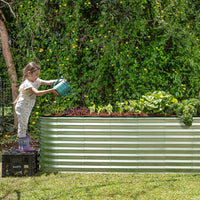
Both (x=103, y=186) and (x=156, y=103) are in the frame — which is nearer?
(x=103, y=186)

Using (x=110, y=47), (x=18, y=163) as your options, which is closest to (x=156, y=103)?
(x=110, y=47)

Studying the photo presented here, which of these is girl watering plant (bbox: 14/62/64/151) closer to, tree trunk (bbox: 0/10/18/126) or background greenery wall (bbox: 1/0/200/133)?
background greenery wall (bbox: 1/0/200/133)

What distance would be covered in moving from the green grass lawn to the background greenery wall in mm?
1727

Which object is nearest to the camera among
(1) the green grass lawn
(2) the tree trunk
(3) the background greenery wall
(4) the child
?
(1) the green grass lawn

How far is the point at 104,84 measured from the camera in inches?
181

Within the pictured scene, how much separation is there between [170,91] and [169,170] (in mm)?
1724

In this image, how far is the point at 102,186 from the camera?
2787 mm

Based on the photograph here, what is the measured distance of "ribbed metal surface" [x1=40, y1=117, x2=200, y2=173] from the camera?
3.23 meters

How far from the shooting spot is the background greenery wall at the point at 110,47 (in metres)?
4.52

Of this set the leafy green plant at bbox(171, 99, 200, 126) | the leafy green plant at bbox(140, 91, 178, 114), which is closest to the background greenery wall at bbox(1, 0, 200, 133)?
the leafy green plant at bbox(140, 91, 178, 114)

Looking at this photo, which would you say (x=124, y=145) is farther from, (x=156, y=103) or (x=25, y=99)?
(x=25, y=99)

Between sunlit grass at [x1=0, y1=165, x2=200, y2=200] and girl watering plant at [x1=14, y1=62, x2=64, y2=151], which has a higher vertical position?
girl watering plant at [x1=14, y1=62, x2=64, y2=151]

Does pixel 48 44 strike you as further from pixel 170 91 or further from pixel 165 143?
pixel 165 143

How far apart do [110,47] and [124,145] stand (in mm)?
1905
